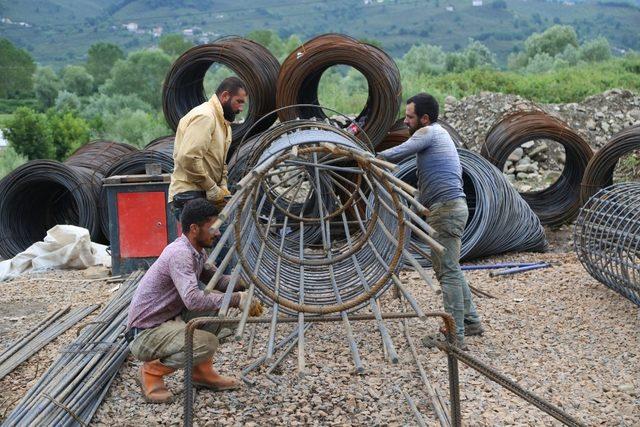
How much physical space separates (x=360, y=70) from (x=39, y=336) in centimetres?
481

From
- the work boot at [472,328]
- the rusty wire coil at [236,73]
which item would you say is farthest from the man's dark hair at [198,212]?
the rusty wire coil at [236,73]

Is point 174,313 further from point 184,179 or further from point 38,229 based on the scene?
point 38,229

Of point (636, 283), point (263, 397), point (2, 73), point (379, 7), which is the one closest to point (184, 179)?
point (263, 397)

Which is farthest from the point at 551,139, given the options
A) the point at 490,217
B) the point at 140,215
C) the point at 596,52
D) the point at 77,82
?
the point at 77,82

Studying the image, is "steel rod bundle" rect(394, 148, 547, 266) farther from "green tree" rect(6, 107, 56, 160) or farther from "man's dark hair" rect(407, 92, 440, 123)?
"green tree" rect(6, 107, 56, 160)

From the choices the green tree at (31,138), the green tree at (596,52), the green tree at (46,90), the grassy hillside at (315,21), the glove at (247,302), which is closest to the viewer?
the glove at (247,302)

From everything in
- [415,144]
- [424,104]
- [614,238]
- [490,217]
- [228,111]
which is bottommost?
[490,217]

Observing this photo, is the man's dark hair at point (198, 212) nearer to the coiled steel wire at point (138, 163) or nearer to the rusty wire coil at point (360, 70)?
the rusty wire coil at point (360, 70)

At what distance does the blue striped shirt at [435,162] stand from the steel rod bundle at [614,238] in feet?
5.53

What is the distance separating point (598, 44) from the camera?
143ft

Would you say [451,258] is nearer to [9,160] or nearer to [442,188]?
[442,188]

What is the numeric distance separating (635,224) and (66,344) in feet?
15.5

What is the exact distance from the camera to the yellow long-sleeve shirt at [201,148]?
6039mm

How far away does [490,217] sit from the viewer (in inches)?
338
